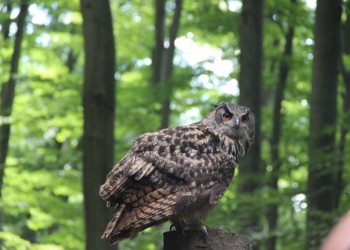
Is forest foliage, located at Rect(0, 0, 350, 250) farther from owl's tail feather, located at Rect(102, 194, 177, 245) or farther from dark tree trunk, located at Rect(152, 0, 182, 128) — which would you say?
owl's tail feather, located at Rect(102, 194, 177, 245)

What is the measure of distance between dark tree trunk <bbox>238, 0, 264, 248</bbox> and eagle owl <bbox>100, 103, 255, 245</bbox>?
3921 mm

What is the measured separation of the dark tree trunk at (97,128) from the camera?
5762 mm

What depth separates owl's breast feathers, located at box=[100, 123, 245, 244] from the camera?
125 inches

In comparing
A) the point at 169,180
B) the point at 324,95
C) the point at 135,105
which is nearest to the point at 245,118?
the point at 169,180

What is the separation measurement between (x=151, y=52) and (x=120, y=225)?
1158cm

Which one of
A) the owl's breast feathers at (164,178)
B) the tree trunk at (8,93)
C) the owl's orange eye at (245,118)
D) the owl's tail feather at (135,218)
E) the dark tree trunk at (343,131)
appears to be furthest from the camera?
the tree trunk at (8,93)

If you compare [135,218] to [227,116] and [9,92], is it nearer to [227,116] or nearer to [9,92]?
[227,116]

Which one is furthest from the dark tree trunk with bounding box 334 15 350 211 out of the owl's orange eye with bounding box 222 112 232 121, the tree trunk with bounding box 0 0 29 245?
the tree trunk with bounding box 0 0 29 245

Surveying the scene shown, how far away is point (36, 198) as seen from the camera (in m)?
9.78

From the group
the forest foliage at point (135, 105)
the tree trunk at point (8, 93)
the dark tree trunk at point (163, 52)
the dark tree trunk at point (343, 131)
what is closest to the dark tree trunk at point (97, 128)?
the forest foliage at point (135, 105)

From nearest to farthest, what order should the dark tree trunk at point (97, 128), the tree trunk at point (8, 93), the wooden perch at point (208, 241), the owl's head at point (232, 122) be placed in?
the wooden perch at point (208, 241) → the owl's head at point (232, 122) → the dark tree trunk at point (97, 128) → the tree trunk at point (8, 93)

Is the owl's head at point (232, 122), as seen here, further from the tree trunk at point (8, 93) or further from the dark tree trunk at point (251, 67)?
the tree trunk at point (8, 93)

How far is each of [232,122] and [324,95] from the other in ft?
12.0

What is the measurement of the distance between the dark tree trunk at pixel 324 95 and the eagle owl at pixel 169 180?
3.61 meters
